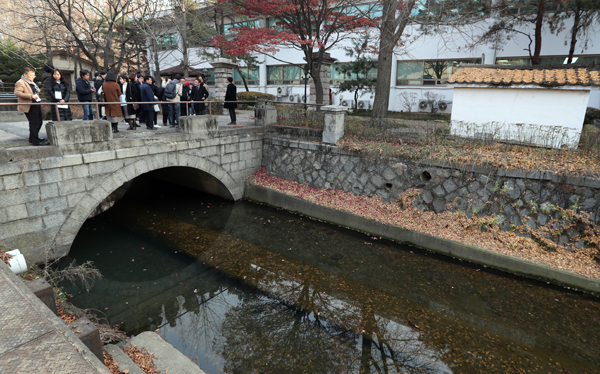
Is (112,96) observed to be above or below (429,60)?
below

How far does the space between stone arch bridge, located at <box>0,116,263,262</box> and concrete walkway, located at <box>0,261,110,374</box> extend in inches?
170

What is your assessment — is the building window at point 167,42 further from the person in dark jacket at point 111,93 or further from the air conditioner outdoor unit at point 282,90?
the person in dark jacket at point 111,93

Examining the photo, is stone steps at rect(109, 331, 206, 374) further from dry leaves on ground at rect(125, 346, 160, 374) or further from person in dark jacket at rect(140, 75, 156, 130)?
person in dark jacket at rect(140, 75, 156, 130)

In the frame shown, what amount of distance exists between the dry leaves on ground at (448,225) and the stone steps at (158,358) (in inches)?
254

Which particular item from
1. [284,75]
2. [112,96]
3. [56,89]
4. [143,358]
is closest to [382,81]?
[112,96]

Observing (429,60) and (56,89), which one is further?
(429,60)

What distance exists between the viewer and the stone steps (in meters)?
4.27

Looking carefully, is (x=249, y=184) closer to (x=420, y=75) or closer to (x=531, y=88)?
(x=531, y=88)

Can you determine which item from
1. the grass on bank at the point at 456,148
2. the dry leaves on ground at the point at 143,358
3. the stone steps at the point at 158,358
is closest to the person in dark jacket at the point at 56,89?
the stone steps at the point at 158,358

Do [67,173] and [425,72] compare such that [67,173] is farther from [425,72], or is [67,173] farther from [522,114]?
[425,72]

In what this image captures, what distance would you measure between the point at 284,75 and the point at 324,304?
23073 mm

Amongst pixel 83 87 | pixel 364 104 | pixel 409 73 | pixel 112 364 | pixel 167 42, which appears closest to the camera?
pixel 112 364

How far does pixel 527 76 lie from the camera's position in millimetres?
9391

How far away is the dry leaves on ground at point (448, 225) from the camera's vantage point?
7570 mm
